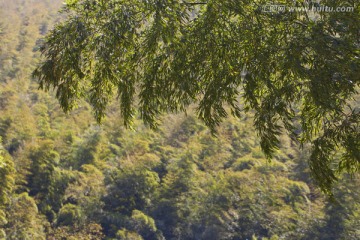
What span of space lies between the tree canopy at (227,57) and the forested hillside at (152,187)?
2824cm

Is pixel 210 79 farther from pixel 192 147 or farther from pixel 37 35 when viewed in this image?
pixel 37 35

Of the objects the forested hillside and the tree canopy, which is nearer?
the tree canopy

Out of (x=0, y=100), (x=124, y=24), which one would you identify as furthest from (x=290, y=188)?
(x=124, y=24)

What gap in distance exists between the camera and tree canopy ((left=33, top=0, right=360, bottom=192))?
4.74m

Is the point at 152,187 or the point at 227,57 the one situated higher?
the point at 152,187

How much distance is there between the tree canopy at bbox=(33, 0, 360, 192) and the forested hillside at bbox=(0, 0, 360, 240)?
28.2 m

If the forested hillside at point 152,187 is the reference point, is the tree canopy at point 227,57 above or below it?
below

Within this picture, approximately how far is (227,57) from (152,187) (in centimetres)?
4357

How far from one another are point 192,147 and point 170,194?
333 inches

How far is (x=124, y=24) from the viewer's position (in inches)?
203

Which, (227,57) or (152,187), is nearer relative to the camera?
(227,57)

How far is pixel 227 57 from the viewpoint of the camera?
5.13 m

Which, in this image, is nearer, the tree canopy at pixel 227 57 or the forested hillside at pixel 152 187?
the tree canopy at pixel 227 57

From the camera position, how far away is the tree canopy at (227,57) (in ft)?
15.5
